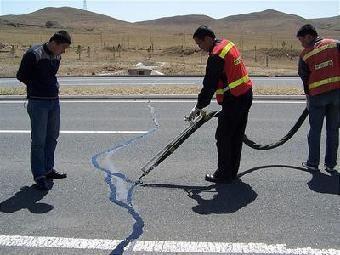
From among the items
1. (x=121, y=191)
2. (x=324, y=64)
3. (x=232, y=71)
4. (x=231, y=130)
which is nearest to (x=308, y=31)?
(x=324, y=64)

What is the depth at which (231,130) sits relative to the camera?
5.90 meters

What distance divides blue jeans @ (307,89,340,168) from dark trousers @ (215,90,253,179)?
3.00ft

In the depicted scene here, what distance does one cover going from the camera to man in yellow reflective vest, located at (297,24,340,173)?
6.03m

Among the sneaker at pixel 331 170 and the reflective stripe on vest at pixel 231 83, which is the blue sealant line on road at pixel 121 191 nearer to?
the reflective stripe on vest at pixel 231 83

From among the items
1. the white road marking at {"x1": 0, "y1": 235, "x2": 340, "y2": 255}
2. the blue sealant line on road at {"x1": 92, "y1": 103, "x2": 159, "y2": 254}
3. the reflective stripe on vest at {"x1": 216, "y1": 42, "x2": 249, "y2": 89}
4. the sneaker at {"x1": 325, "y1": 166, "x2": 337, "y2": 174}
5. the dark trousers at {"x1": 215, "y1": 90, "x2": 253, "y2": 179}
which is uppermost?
the reflective stripe on vest at {"x1": 216, "y1": 42, "x2": 249, "y2": 89}

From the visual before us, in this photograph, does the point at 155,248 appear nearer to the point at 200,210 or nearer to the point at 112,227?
the point at 112,227

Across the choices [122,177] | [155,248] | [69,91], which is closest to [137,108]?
[69,91]

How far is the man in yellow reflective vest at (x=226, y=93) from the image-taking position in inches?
221

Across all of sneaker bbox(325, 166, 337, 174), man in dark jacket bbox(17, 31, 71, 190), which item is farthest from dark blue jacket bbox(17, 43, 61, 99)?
sneaker bbox(325, 166, 337, 174)

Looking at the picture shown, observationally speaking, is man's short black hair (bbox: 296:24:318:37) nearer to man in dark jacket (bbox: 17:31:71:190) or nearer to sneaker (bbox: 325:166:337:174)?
sneaker (bbox: 325:166:337:174)

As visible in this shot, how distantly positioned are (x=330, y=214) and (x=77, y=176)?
9.81 feet

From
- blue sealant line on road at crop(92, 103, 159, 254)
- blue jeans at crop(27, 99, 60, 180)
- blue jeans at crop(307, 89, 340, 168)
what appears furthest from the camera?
blue jeans at crop(307, 89, 340, 168)

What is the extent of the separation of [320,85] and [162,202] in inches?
94.3

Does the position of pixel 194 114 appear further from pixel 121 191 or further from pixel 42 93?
pixel 42 93
